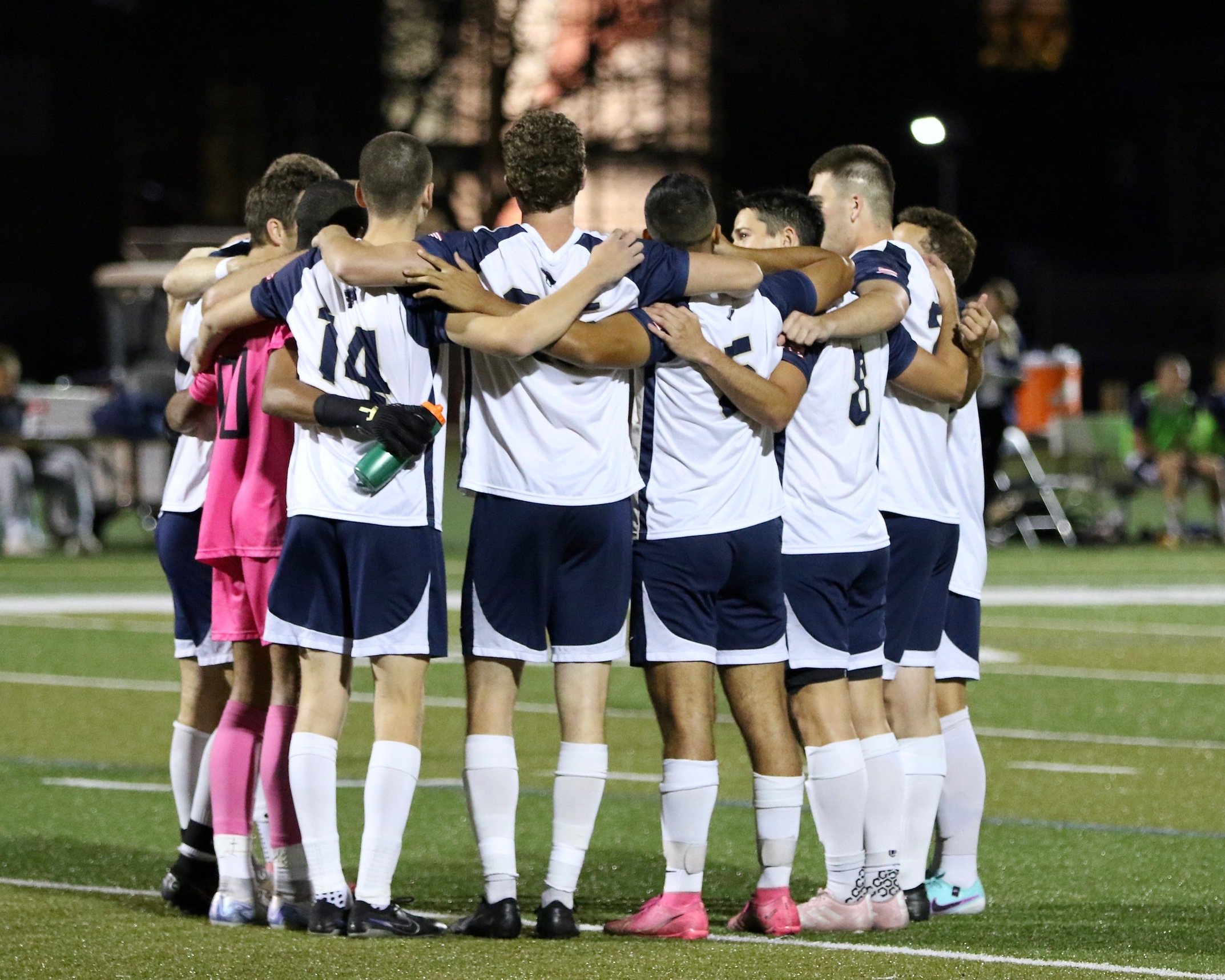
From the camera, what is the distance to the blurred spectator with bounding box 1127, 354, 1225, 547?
894 inches

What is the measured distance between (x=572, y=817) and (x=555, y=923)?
29 centimetres

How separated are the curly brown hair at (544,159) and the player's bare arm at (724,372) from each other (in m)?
0.41

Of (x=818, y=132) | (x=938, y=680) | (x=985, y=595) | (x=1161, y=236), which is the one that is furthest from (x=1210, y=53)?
(x=938, y=680)

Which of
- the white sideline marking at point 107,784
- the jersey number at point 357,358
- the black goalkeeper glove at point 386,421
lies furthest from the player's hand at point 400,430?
the white sideline marking at point 107,784

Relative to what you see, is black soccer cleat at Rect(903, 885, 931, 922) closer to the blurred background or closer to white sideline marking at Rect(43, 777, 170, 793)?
white sideline marking at Rect(43, 777, 170, 793)

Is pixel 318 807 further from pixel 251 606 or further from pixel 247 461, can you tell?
pixel 247 461

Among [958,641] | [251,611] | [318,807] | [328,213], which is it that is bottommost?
[318,807]

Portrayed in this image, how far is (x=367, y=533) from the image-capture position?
5.53 meters

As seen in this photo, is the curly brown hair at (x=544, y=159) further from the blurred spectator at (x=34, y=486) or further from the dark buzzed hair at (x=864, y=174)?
the blurred spectator at (x=34, y=486)

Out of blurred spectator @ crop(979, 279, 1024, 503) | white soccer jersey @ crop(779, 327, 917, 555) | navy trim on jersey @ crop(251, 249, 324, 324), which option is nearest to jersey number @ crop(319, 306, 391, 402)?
navy trim on jersey @ crop(251, 249, 324, 324)

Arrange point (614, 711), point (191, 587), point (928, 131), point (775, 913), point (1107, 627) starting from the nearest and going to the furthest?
point (775, 913) → point (191, 587) → point (928, 131) → point (614, 711) → point (1107, 627)

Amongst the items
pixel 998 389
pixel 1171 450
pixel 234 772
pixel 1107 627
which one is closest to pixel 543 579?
pixel 234 772

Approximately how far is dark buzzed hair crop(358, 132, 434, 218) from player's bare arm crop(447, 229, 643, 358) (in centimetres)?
36

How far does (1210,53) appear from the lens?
153ft
